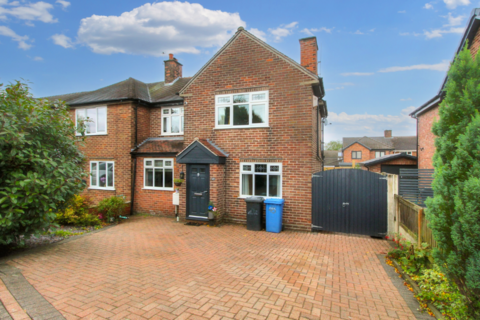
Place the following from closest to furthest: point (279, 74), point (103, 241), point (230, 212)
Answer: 1. point (103, 241)
2. point (279, 74)
3. point (230, 212)

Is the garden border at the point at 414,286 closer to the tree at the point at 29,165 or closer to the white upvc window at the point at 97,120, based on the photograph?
the tree at the point at 29,165

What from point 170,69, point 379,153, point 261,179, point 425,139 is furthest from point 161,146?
point 379,153

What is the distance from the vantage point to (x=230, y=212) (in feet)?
33.2

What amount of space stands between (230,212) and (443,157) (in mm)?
7504

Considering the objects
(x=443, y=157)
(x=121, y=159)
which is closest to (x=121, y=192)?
(x=121, y=159)

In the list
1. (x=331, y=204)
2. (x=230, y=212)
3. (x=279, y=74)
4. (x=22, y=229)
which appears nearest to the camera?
(x=22, y=229)

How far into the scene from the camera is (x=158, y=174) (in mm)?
12172

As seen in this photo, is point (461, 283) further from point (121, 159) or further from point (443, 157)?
point (121, 159)

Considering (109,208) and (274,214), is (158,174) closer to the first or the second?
(109,208)

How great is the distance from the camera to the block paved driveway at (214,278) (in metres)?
3.89

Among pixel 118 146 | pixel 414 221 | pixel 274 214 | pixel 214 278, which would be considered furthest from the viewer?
pixel 118 146

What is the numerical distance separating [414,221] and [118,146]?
12.2 m

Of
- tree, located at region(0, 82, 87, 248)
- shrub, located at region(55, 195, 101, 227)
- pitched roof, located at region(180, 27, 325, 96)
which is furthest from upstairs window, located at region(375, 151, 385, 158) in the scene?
tree, located at region(0, 82, 87, 248)

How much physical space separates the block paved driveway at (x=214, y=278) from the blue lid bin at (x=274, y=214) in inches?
29.7
